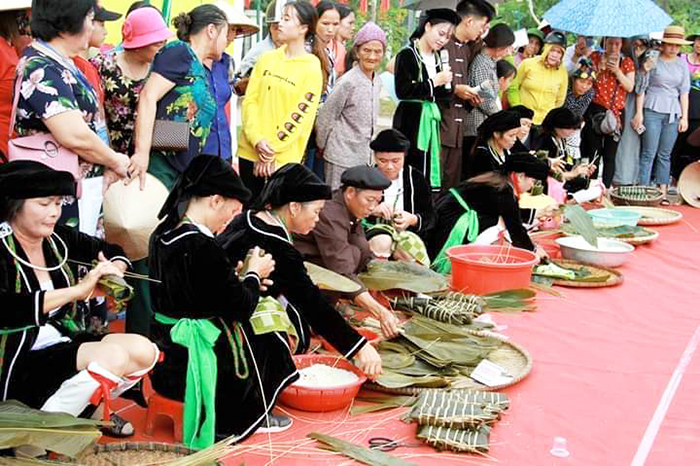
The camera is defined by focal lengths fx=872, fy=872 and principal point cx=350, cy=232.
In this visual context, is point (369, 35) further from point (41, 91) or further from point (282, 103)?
point (41, 91)

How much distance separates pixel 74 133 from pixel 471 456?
162cm

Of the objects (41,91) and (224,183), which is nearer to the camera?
(224,183)

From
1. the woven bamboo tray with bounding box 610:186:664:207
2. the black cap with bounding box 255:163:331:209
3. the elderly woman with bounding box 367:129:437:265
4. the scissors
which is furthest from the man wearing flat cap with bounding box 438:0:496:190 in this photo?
the scissors

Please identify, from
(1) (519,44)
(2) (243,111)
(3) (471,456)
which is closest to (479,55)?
(2) (243,111)

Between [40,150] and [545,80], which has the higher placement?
[545,80]

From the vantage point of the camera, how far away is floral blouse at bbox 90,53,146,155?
351 cm

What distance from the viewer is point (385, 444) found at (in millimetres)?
2637

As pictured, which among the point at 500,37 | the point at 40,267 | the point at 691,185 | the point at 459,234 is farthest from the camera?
the point at 691,185

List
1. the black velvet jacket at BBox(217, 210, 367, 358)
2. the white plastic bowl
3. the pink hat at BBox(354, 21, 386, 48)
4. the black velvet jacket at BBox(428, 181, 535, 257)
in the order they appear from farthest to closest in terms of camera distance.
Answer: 1. the white plastic bowl
2. the pink hat at BBox(354, 21, 386, 48)
3. the black velvet jacket at BBox(428, 181, 535, 257)
4. the black velvet jacket at BBox(217, 210, 367, 358)

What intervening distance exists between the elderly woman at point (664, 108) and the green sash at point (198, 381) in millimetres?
5528

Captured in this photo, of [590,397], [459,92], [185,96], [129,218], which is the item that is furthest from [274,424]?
[459,92]

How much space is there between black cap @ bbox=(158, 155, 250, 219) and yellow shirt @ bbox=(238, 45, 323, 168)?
1.77 metres

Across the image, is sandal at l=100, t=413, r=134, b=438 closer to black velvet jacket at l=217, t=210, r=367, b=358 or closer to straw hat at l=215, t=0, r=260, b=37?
black velvet jacket at l=217, t=210, r=367, b=358

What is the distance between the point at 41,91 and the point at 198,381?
1068 millimetres
